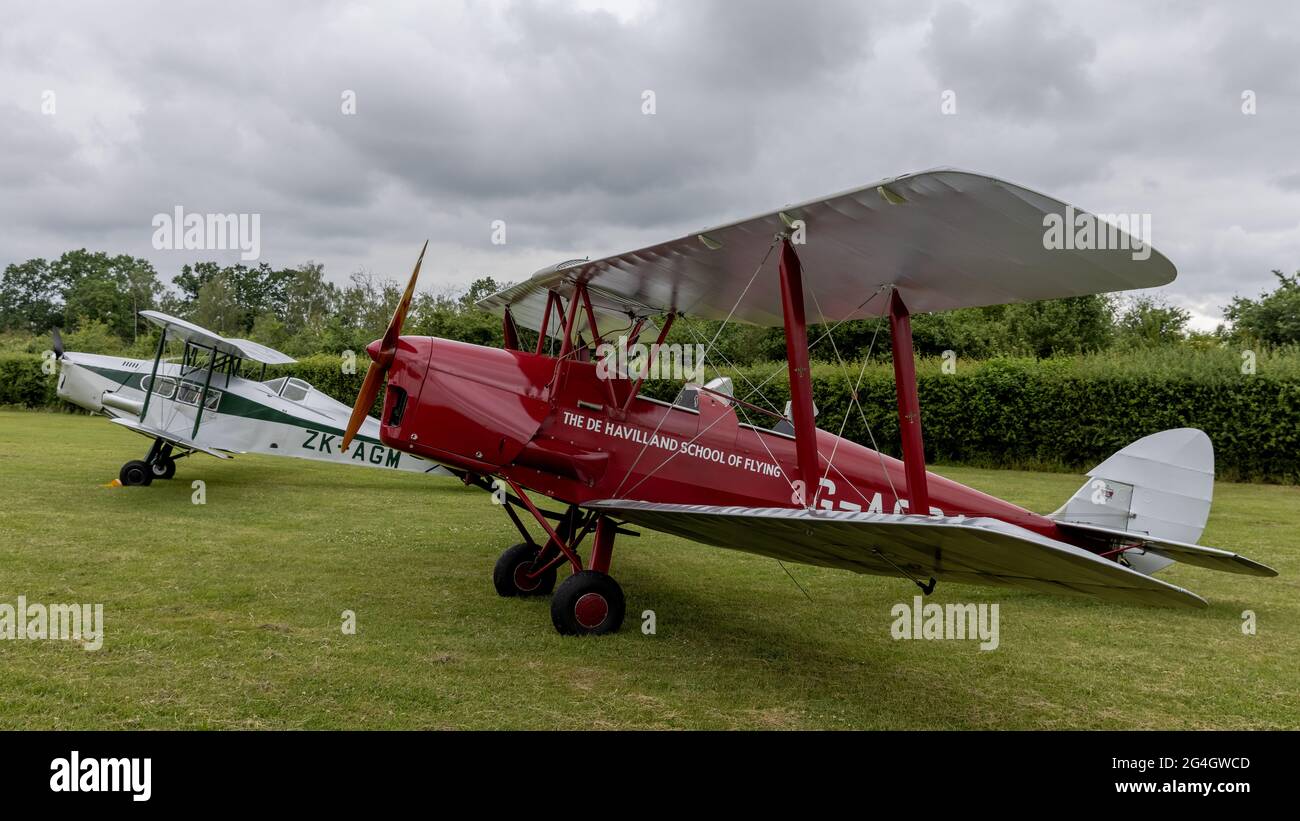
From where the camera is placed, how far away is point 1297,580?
8125mm

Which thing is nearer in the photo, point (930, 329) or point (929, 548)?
point (929, 548)

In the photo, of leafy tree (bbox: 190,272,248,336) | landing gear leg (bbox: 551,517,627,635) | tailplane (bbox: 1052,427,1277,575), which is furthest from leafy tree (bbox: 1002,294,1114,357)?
leafy tree (bbox: 190,272,248,336)

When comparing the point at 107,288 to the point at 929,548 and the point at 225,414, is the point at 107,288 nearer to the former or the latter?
the point at 225,414

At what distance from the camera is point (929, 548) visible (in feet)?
11.4

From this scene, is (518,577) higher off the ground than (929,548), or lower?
lower

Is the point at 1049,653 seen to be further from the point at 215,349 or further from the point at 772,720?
the point at 215,349

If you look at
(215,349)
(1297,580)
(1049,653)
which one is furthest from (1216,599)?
(215,349)

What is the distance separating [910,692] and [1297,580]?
599cm

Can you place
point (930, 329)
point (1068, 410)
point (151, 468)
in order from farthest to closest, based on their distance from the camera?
point (930, 329)
point (1068, 410)
point (151, 468)

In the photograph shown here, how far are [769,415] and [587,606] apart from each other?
6.72 feet

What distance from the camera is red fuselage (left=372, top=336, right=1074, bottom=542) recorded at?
5.81 metres

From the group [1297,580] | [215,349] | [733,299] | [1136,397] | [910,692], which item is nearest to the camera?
[910,692]

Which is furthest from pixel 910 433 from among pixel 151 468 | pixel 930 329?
pixel 930 329

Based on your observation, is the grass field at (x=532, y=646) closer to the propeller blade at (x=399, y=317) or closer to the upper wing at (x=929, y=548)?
the upper wing at (x=929, y=548)
